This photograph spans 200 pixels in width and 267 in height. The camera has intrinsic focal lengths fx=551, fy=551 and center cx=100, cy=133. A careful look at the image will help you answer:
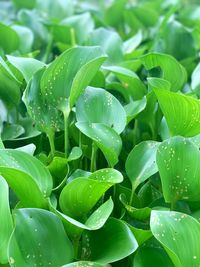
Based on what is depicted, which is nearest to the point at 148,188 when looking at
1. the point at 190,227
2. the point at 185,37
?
the point at 190,227

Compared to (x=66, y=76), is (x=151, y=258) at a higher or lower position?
lower

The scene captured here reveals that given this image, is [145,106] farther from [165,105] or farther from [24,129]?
[24,129]

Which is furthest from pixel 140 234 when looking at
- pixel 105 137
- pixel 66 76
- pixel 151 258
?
pixel 66 76

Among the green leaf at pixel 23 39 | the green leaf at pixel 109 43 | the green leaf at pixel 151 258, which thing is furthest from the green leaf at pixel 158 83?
the green leaf at pixel 23 39

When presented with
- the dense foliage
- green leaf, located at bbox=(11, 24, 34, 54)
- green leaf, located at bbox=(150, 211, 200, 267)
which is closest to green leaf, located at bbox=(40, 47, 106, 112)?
the dense foliage

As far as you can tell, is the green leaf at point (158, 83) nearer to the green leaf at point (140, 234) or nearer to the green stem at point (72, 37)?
the green leaf at point (140, 234)

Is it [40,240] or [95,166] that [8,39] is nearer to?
[95,166]

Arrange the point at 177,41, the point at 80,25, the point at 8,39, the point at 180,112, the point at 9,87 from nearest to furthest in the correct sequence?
the point at 180,112 < the point at 9,87 < the point at 8,39 < the point at 177,41 < the point at 80,25
